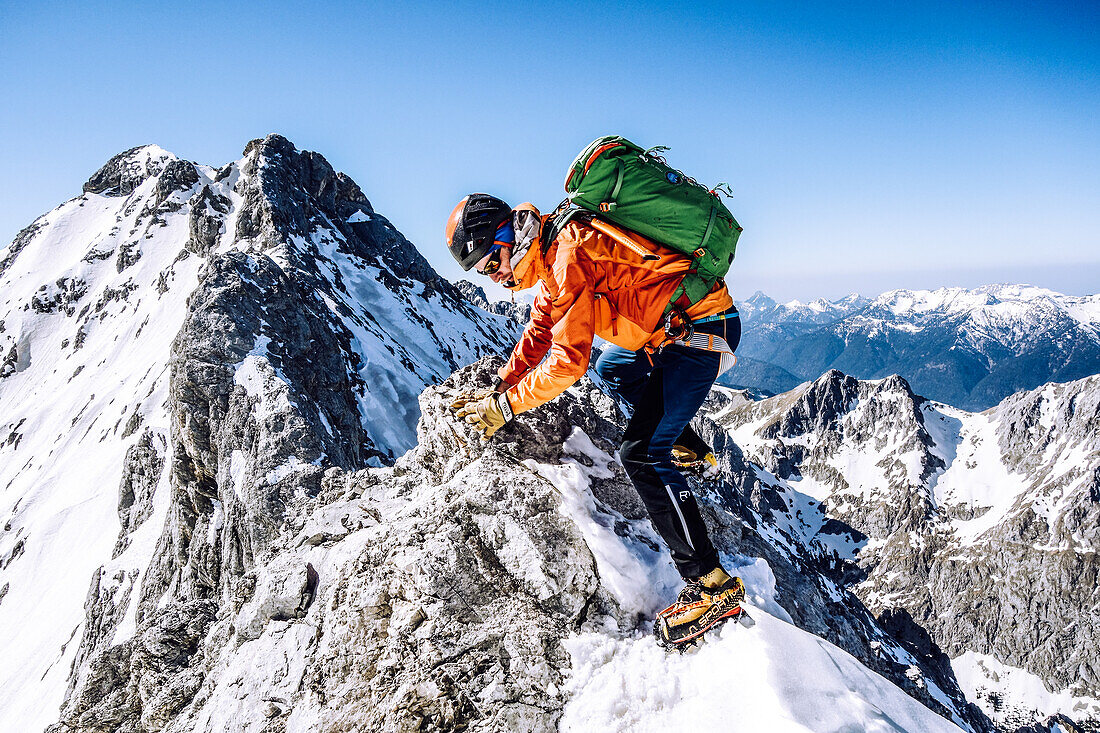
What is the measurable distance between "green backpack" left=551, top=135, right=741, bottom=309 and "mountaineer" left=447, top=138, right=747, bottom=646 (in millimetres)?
74

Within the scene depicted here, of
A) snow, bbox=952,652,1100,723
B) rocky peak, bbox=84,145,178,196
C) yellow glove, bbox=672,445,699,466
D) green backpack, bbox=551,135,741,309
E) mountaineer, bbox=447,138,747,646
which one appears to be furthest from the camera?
snow, bbox=952,652,1100,723

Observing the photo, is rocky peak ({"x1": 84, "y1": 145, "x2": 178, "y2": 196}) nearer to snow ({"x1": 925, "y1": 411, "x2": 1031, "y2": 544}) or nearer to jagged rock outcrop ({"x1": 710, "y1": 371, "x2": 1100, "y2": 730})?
jagged rock outcrop ({"x1": 710, "y1": 371, "x2": 1100, "y2": 730})

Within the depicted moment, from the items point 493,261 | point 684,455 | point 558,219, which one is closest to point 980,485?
point 684,455

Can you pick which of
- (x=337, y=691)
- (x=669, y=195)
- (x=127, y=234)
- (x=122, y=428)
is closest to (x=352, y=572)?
(x=337, y=691)

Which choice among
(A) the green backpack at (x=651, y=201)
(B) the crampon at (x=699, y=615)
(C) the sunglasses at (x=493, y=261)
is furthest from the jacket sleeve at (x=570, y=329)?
(B) the crampon at (x=699, y=615)

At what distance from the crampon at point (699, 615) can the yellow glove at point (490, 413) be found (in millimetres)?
2811

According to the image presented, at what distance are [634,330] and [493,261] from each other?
1.84 meters

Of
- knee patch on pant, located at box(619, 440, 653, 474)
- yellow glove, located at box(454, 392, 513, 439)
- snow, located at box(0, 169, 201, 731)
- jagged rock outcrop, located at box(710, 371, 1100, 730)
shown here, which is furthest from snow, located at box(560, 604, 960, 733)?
jagged rock outcrop, located at box(710, 371, 1100, 730)

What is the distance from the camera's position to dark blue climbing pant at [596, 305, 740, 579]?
5.91m

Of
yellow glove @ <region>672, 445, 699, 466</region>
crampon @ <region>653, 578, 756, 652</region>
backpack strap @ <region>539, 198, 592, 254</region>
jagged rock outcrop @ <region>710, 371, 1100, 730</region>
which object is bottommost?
jagged rock outcrop @ <region>710, 371, 1100, 730</region>

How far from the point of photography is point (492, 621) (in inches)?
262

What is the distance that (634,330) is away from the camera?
590cm

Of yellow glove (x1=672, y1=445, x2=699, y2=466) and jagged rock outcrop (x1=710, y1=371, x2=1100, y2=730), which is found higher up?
yellow glove (x1=672, y1=445, x2=699, y2=466)

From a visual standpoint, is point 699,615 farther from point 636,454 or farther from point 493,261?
point 493,261
